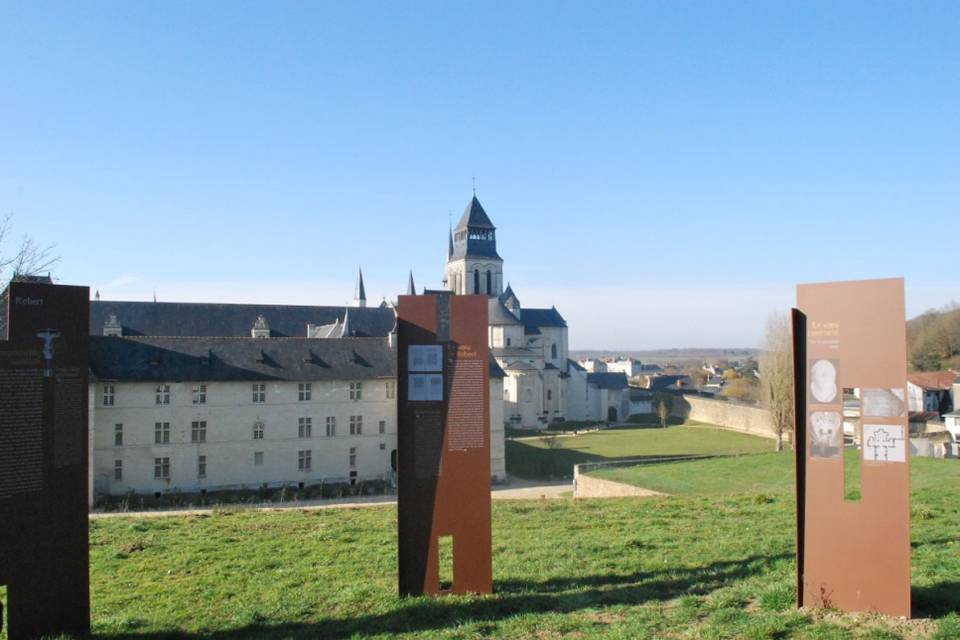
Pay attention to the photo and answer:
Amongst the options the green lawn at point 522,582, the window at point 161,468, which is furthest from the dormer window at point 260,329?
the green lawn at point 522,582

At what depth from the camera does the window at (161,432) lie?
32.2 metres

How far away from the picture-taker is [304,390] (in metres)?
35.1

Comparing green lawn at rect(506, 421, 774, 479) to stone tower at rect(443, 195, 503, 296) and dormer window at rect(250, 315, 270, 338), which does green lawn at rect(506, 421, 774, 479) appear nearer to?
dormer window at rect(250, 315, 270, 338)

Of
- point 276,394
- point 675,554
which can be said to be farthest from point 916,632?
point 276,394

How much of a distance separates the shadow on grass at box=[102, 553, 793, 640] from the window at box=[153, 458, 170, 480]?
26.8 meters

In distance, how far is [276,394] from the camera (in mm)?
34500

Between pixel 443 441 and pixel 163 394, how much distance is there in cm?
2715

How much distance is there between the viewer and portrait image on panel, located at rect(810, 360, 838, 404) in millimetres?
7691

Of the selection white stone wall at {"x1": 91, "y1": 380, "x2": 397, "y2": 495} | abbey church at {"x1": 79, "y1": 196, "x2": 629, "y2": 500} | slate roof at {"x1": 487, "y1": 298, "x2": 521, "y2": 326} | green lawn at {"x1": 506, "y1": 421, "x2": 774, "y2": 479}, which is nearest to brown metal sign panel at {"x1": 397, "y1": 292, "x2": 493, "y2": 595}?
abbey church at {"x1": 79, "y1": 196, "x2": 629, "y2": 500}

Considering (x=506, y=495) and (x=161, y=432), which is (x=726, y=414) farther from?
(x=161, y=432)

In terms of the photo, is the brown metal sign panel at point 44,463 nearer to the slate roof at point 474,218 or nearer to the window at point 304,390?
the window at point 304,390

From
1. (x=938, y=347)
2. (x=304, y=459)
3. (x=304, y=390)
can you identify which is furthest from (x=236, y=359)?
(x=938, y=347)

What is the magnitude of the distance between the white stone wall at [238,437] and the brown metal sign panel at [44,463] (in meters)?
25.7

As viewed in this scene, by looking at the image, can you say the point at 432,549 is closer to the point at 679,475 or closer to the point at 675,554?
the point at 675,554
